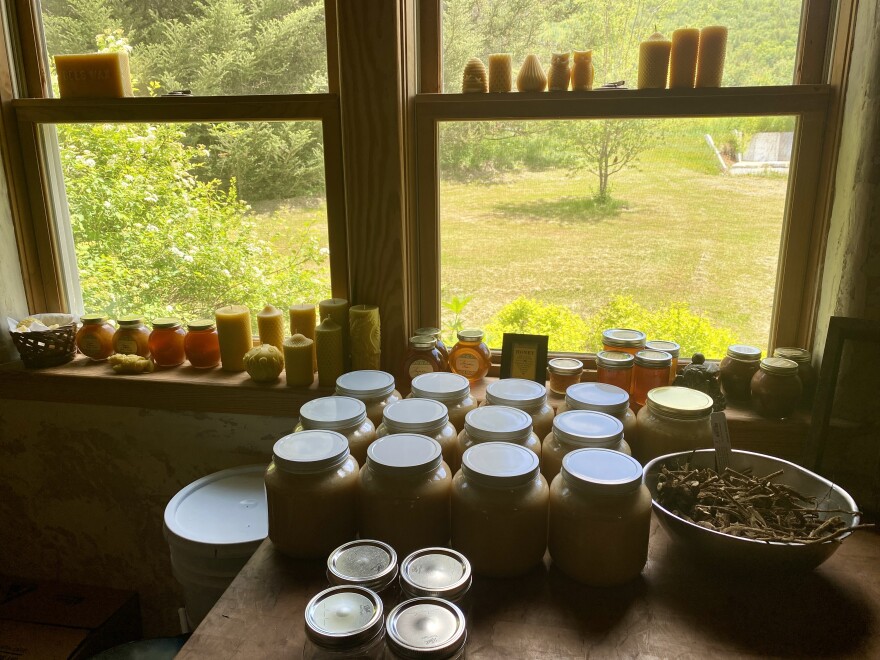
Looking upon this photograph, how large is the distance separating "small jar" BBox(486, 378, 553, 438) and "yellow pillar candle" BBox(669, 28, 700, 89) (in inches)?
32.3

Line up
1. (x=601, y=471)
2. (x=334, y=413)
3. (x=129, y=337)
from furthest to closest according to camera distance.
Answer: (x=129, y=337) → (x=334, y=413) → (x=601, y=471)

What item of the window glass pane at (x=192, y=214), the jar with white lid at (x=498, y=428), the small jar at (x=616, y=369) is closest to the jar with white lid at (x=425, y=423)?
the jar with white lid at (x=498, y=428)

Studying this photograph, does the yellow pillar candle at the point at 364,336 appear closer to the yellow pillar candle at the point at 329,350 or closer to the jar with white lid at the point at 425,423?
the yellow pillar candle at the point at 329,350

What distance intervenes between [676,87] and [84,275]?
182 centimetres

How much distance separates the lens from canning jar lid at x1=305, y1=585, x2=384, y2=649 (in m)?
0.79

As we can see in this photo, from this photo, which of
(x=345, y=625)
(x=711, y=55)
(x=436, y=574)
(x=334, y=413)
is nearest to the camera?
(x=345, y=625)

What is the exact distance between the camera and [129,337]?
6.00 ft

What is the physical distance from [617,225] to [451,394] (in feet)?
2.20

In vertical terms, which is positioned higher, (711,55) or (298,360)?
(711,55)

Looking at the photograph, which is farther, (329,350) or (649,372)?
(329,350)

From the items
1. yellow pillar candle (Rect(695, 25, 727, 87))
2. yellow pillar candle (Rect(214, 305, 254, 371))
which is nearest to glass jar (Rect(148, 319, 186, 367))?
yellow pillar candle (Rect(214, 305, 254, 371))

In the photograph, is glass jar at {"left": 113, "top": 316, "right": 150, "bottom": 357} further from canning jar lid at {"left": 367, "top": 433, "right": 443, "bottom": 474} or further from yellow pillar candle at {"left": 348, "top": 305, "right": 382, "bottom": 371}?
canning jar lid at {"left": 367, "top": 433, "right": 443, "bottom": 474}

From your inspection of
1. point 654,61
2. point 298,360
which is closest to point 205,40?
point 298,360

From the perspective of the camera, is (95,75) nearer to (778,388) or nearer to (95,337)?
(95,337)
